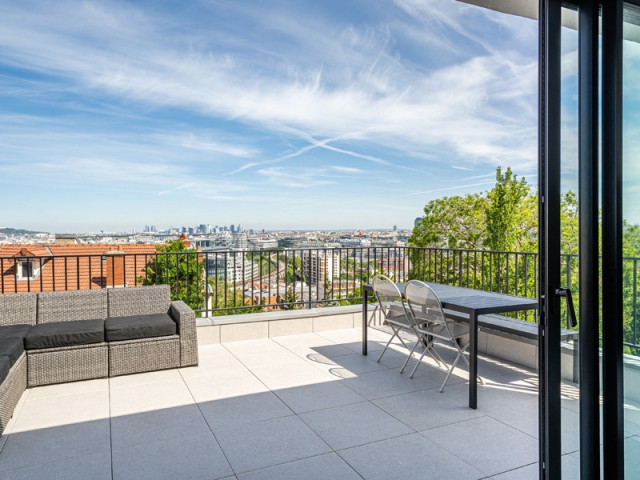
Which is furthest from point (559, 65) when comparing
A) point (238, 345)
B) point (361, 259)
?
point (361, 259)

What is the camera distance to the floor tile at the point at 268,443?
2.38 meters

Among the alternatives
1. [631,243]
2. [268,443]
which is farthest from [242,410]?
[631,243]

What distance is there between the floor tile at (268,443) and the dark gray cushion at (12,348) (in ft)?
5.22

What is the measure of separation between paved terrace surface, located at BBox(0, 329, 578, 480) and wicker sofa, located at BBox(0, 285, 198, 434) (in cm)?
13

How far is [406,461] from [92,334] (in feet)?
8.98

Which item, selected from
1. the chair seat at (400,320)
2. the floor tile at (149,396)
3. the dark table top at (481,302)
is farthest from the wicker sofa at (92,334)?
the dark table top at (481,302)

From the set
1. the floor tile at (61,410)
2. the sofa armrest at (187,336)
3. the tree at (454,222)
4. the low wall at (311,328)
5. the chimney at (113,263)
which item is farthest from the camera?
the tree at (454,222)

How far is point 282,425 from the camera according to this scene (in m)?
2.82

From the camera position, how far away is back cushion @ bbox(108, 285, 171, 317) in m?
4.26

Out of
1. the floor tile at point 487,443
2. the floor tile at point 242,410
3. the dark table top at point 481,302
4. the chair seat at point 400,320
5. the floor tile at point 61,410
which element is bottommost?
the floor tile at point 487,443

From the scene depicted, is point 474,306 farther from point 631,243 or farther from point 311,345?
point 311,345

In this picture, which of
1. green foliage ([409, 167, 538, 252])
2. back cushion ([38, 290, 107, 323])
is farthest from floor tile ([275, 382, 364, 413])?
green foliage ([409, 167, 538, 252])

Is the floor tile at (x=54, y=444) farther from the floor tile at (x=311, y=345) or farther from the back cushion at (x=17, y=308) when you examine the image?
the floor tile at (x=311, y=345)

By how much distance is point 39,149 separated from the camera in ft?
50.5
